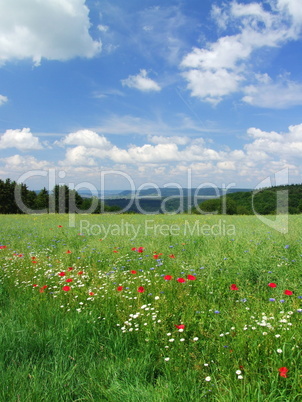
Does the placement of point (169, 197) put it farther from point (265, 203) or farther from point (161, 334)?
point (265, 203)

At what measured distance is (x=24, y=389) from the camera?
2137mm

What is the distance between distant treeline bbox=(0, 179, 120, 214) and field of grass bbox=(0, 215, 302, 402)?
5315 centimetres

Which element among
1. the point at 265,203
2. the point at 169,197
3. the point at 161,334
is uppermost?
the point at 169,197

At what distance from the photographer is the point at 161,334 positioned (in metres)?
2.96

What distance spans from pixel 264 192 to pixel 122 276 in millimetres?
67746

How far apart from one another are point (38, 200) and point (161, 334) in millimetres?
71402

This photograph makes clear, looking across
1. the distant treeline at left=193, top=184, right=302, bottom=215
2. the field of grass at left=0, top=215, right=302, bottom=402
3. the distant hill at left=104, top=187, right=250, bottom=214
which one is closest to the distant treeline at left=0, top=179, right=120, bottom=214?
the distant treeline at left=193, top=184, right=302, bottom=215

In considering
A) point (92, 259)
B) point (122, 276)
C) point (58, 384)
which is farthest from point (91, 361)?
point (92, 259)

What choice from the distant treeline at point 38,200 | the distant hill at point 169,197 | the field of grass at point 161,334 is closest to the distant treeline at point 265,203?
the distant hill at point 169,197

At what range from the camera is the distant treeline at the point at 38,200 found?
2397 inches

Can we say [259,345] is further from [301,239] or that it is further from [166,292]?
[301,239]

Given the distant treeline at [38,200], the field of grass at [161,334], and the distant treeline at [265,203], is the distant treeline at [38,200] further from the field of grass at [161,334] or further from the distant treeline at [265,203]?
the field of grass at [161,334]

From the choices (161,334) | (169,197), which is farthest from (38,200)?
(161,334)

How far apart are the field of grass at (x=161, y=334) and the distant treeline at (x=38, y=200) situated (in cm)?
5315
